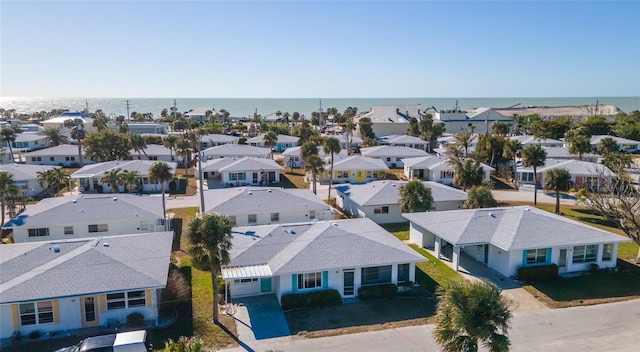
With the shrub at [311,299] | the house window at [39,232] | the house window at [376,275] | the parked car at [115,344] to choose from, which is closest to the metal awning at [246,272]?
the shrub at [311,299]

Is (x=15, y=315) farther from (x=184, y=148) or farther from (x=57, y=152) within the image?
(x=57, y=152)

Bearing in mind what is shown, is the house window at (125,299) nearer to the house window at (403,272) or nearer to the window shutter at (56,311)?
the window shutter at (56,311)

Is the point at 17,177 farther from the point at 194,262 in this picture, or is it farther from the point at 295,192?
the point at 194,262

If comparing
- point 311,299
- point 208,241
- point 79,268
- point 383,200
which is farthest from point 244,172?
point 208,241

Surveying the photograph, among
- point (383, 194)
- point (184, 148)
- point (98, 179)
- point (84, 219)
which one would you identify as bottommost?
point (84, 219)

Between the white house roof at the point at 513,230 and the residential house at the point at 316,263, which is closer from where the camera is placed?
the residential house at the point at 316,263

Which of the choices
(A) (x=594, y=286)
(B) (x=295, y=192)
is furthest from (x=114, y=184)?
(A) (x=594, y=286)
